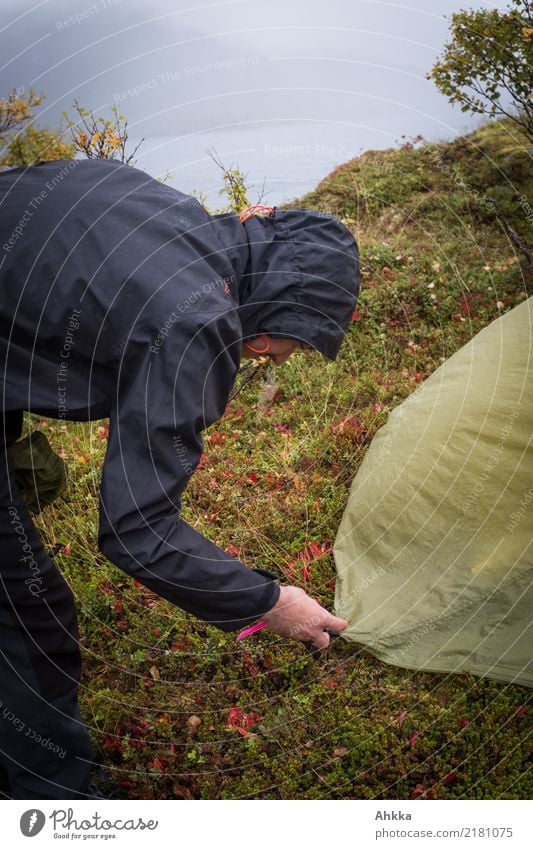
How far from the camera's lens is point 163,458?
2082 millimetres

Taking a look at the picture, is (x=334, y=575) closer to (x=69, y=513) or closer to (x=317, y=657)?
(x=317, y=657)

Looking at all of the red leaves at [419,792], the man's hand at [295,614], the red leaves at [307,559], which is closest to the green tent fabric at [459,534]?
the red leaves at [307,559]

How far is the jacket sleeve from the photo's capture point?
6.73 feet

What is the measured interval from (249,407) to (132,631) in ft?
6.49

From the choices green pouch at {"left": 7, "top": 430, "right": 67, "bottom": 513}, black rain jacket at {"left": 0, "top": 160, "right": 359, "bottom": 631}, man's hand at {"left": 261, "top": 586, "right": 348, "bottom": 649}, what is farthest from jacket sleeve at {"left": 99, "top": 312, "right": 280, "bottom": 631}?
green pouch at {"left": 7, "top": 430, "right": 67, "bottom": 513}

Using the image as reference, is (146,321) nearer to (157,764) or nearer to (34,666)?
(34,666)

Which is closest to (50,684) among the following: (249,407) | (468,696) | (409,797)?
(409,797)

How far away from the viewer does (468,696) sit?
3.31 metres

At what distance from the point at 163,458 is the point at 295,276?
0.81 meters

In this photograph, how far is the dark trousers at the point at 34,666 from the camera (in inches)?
103

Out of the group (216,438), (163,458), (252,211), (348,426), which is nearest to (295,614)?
(163,458)

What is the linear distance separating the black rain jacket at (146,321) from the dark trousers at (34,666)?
47 cm

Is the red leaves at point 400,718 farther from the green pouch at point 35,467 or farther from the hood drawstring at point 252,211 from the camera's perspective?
the hood drawstring at point 252,211

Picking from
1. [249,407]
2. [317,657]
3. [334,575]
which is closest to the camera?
[317,657]
